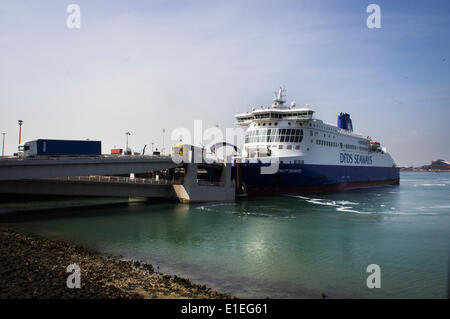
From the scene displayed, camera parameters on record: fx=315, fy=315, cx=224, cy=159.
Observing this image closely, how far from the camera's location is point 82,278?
11406 millimetres

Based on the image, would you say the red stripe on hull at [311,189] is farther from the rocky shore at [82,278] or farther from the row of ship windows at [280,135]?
the rocky shore at [82,278]

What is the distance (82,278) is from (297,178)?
1501 inches

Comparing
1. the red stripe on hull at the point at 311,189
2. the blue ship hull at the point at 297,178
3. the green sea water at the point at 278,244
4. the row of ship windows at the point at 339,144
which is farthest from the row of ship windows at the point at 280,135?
the green sea water at the point at 278,244

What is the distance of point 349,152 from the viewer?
60.7 m

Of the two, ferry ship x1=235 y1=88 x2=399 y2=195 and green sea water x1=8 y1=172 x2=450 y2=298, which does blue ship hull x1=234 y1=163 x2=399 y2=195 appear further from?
green sea water x1=8 y1=172 x2=450 y2=298

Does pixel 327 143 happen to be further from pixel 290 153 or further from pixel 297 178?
pixel 297 178

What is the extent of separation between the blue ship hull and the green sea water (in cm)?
949

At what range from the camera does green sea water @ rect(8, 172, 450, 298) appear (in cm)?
1287

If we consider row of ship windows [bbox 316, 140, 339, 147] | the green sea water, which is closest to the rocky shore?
the green sea water

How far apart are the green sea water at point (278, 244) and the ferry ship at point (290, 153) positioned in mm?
10074

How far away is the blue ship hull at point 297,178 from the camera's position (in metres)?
42.7
